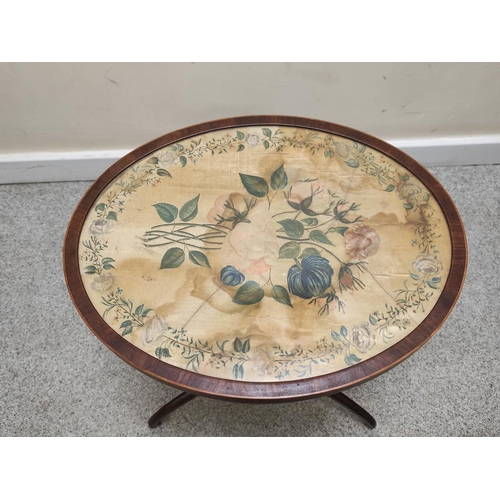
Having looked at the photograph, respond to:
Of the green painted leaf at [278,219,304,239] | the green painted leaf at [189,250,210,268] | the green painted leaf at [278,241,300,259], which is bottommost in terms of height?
the green painted leaf at [189,250,210,268]

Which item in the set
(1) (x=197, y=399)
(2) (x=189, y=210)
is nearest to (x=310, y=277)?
(2) (x=189, y=210)

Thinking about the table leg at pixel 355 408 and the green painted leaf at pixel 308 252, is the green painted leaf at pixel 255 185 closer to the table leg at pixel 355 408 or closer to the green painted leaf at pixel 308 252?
the green painted leaf at pixel 308 252

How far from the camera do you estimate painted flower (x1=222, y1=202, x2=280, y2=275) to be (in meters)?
1.06

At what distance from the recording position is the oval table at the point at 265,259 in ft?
3.02

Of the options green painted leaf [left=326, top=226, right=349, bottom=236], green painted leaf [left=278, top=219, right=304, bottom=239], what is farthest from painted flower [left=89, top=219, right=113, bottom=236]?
green painted leaf [left=326, top=226, right=349, bottom=236]

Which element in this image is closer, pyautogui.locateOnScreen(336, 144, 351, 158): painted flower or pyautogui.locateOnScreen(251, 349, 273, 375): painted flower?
pyautogui.locateOnScreen(251, 349, 273, 375): painted flower

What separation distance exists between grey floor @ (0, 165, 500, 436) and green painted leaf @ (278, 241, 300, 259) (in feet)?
1.53

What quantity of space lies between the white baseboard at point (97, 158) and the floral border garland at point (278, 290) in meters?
0.64

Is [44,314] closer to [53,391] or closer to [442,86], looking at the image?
[53,391]

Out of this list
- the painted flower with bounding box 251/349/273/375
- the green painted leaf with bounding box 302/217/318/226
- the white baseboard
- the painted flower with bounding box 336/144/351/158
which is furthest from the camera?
the white baseboard

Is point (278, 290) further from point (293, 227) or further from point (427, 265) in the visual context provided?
point (427, 265)

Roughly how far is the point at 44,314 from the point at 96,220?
1.76ft

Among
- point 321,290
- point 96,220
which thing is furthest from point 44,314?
point 321,290

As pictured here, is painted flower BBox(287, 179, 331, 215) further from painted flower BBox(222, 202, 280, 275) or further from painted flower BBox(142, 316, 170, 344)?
painted flower BBox(142, 316, 170, 344)
